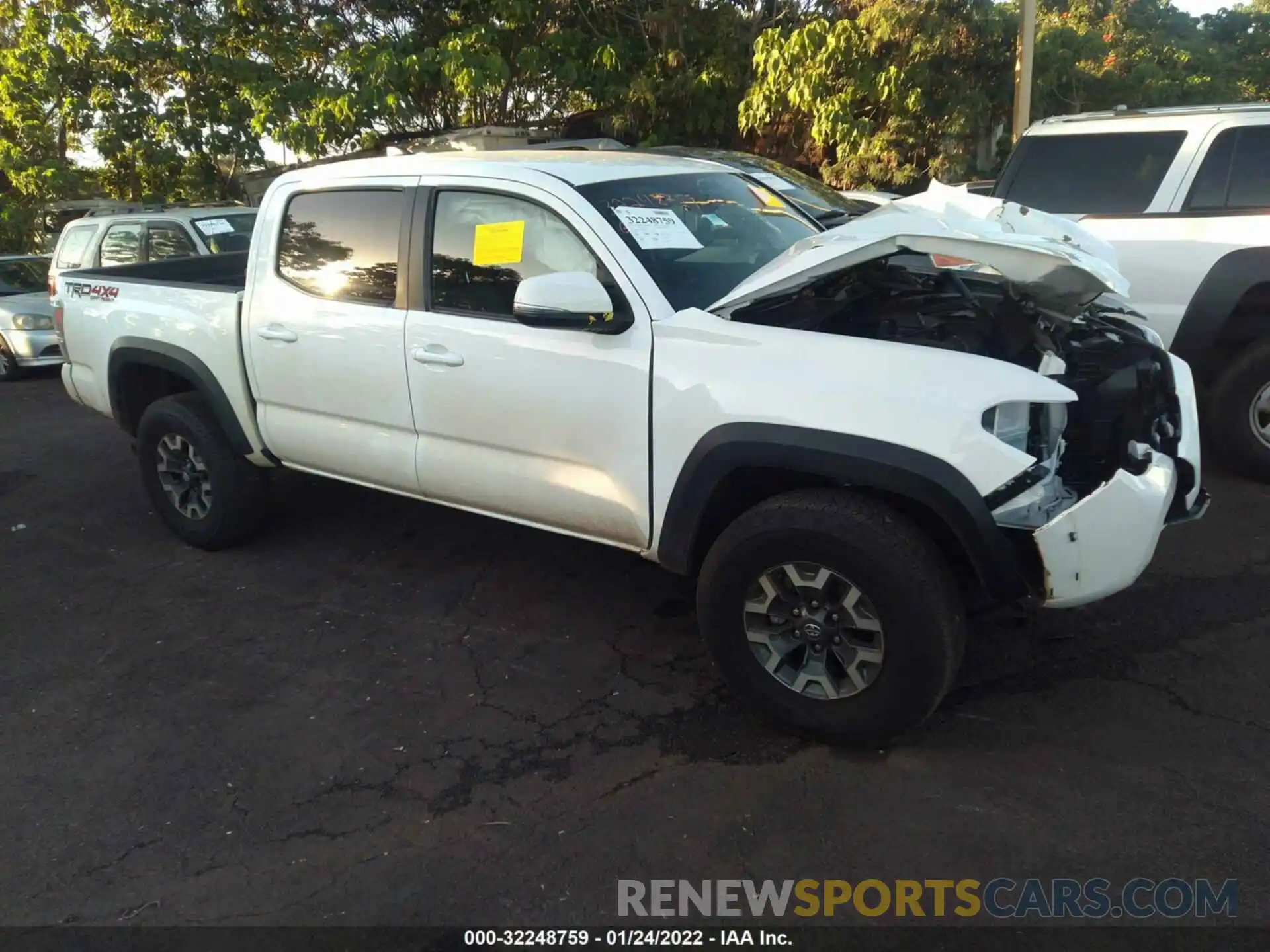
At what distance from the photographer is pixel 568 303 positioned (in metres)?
3.28

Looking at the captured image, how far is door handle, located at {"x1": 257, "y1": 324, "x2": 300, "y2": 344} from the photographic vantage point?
14.4 feet

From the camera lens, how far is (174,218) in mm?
9242

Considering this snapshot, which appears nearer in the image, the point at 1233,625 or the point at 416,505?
the point at 1233,625

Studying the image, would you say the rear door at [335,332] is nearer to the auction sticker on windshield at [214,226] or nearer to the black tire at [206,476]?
the black tire at [206,476]

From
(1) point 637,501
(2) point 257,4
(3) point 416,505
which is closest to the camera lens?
(1) point 637,501

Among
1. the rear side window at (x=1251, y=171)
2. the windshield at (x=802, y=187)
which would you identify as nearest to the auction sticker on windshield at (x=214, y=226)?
the windshield at (x=802, y=187)

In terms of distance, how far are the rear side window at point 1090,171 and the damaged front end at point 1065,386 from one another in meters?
2.33

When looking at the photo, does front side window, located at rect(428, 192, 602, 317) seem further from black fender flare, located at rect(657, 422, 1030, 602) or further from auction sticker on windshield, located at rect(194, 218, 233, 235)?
auction sticker on windshield, located at rect(194, 218, 233, 235)

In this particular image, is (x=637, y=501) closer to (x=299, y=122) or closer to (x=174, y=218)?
(x=174, y=218)

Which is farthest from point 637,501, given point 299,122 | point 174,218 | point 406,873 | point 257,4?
point 257,4

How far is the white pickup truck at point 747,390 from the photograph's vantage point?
9.58 feet

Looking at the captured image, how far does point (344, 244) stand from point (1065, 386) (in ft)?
A: 9.86

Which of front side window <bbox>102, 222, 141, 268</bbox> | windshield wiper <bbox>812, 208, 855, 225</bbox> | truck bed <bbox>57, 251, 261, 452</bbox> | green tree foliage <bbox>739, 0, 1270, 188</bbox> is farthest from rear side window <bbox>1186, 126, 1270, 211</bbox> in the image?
front side window <bbox>102, 222, 141, 268</bbox>

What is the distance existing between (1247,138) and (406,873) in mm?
5646
